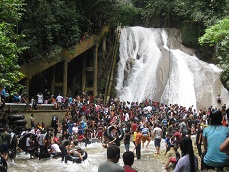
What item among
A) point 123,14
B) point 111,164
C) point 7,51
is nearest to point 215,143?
point 111,164

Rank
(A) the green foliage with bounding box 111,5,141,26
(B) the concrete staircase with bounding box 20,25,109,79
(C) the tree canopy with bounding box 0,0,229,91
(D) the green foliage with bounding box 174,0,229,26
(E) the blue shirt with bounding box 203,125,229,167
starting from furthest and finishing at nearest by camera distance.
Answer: (D) the green foliage with bounding box 174,0,229,26 < (A) the green foliage with bounding box 111,5,141,26 < (B) the concrete staircase with bounding box 20,25,109,79 < (C) the tree canopy with bounding box 0,0,229,91 < (E) the blue shirt with bounding box 203,125,229,167

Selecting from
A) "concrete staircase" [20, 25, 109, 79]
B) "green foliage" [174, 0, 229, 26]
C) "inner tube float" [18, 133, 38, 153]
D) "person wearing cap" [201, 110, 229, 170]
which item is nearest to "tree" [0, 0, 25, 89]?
"inner tube float" [18, 133, 38, 153]

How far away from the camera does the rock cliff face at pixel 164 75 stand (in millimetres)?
31375

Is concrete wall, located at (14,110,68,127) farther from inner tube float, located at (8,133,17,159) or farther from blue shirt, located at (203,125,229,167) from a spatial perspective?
blue shirt, located at (203,125,229,167)

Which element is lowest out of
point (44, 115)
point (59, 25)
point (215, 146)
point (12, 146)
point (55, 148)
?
point (55, 148)

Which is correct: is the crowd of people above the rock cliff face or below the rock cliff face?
below

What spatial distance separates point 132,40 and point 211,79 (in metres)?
10.2

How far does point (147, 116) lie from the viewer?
2364 centimetres

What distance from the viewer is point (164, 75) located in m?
33.5

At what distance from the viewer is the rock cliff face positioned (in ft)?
103

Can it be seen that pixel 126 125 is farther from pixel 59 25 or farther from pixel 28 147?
pixel 59 25

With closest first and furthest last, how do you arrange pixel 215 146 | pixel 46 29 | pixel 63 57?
pixel 215 146, pixel 46 29, pixel 63 57

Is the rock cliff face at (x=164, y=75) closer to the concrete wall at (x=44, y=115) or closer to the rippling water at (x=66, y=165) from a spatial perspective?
the concrete wall at (x=44, y=115)

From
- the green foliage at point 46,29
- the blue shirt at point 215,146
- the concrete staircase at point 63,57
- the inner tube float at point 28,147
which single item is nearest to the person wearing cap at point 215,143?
the blue shirt at point 215,146
